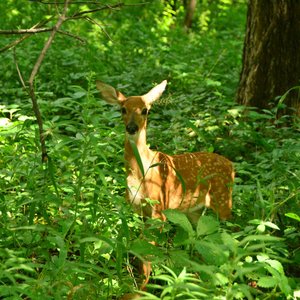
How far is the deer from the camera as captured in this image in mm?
5004

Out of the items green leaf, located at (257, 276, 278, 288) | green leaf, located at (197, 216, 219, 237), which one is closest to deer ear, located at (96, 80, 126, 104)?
green leaf, located at (197, 216, 219, 237)

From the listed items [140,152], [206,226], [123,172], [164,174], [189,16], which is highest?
[189,16]

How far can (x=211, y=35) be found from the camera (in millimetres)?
14289

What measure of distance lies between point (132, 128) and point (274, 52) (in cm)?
301

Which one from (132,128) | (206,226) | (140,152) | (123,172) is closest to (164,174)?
(140,152)

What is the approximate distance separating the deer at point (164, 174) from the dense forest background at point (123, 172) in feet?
0.40

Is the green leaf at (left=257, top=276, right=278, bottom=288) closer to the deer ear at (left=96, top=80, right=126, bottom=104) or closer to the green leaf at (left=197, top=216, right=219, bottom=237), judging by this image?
the green leaf at (left=197, top=216, right=219, bottom=237)

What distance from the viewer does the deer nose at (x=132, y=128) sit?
505 cm

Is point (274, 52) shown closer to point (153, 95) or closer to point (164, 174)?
point (153, 95)

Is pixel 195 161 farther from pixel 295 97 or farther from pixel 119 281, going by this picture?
pixel 295 97

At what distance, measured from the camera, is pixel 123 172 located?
5723mm

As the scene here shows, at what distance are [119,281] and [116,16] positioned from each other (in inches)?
438

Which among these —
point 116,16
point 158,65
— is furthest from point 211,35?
point 158,65

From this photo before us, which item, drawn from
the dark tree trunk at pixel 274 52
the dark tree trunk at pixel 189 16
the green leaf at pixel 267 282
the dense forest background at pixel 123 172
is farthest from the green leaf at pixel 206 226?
the dark tree trunk at pixel 189 16
